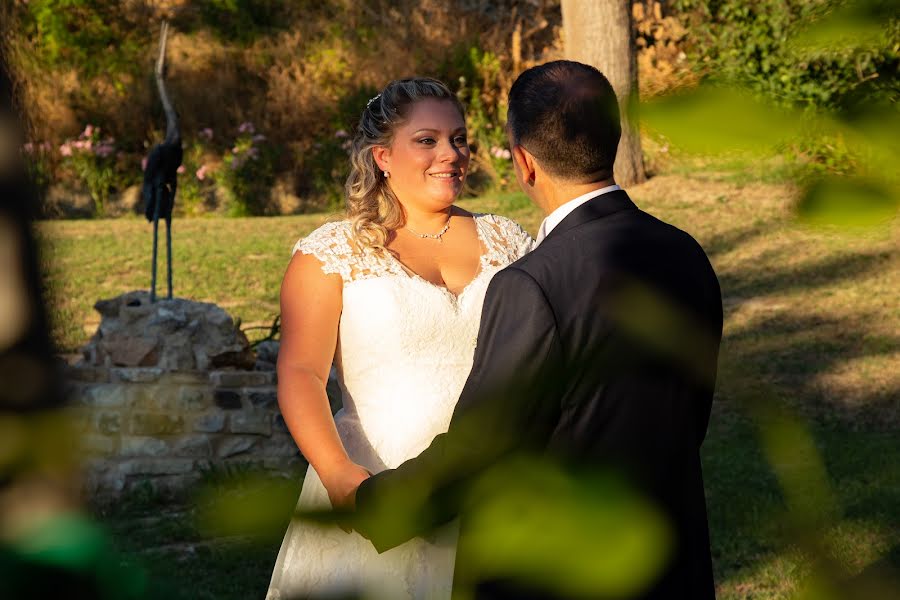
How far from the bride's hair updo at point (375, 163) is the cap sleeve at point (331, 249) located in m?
0.05

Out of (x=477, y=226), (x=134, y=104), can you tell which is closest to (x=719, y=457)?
(x=477, y=226)

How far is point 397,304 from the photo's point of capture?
3.18m

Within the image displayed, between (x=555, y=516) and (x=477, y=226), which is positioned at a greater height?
(x=555, y=516)

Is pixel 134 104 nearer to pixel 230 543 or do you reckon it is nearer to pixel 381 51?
pixel 381 51

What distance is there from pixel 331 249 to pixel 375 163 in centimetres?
41

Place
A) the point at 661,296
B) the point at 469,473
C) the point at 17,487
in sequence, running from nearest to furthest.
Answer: the point at 17,487 → the point at 661,296 → the point at 469,473

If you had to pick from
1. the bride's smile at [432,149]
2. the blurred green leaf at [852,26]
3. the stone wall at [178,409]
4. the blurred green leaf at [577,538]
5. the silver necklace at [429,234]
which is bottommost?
the stone wall at [178,409]

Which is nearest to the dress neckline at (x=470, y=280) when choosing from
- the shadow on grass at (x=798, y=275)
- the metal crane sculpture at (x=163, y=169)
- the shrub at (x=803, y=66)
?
the shrub at (x=803, y=66)

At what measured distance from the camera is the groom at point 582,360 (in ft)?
2.04

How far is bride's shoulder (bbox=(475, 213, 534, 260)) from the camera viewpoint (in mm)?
3568

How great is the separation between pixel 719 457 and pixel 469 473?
21.8 feet

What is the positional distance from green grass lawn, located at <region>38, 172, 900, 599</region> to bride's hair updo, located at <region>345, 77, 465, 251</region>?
853mm

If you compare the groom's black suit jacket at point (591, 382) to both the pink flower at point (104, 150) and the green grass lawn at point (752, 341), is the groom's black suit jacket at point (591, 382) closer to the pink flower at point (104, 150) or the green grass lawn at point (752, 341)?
the green grass lawn at point (752, 341)

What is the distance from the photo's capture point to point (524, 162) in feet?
7.50
